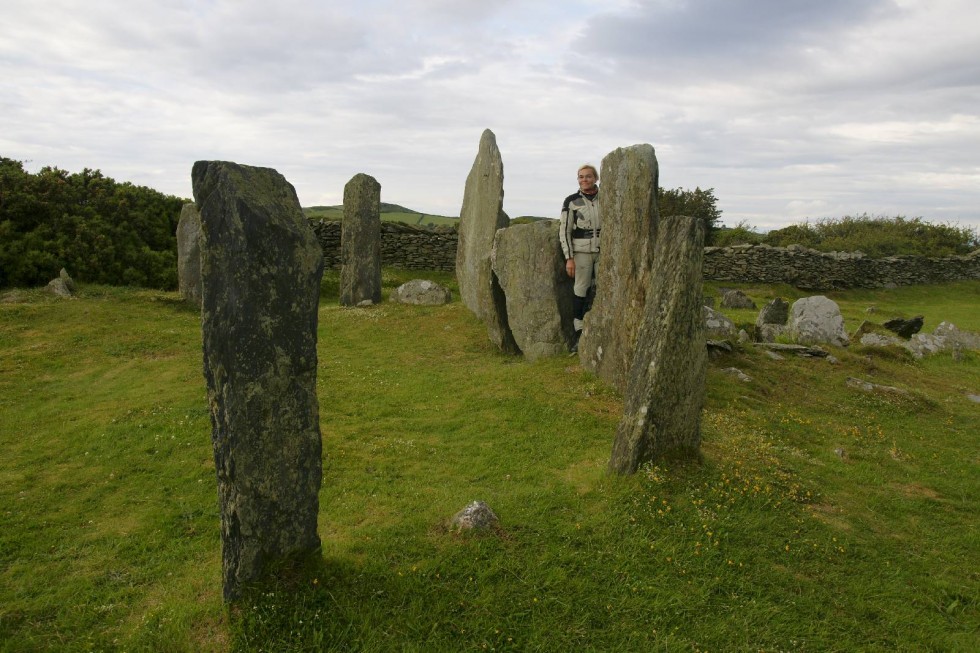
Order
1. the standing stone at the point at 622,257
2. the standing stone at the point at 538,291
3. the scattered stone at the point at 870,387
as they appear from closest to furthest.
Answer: the standing stone at the point at 622,257 → the scattered stone at the point at 870,387 → the standing stone at the point at 538,291

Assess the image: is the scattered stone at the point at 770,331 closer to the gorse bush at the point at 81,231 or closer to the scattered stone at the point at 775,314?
the scattered stone at the point at 775,314

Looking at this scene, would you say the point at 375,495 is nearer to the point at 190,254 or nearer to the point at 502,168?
the point at 502,168

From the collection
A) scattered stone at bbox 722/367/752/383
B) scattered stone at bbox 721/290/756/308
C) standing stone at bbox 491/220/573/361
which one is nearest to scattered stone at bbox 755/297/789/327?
scattered stone at bbox 721/290/756/308

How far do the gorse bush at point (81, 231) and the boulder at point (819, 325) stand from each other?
1942 cm

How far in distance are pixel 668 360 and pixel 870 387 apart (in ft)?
23.0

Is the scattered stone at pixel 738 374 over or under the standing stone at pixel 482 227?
under

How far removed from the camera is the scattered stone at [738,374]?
Answer: 12.1m

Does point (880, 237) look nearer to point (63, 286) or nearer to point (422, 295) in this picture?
point (422, 295)

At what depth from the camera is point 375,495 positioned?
772 cm

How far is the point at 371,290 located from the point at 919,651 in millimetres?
17072

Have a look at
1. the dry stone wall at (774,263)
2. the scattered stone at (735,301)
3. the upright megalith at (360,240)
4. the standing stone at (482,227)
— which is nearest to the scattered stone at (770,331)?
the scattered stone at (735,301)

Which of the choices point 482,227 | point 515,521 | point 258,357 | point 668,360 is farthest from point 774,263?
point 258,357

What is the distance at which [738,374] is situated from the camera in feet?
40.2

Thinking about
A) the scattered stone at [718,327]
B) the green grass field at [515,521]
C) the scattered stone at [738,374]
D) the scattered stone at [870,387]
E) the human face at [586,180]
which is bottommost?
the green grass field at [515,521]
